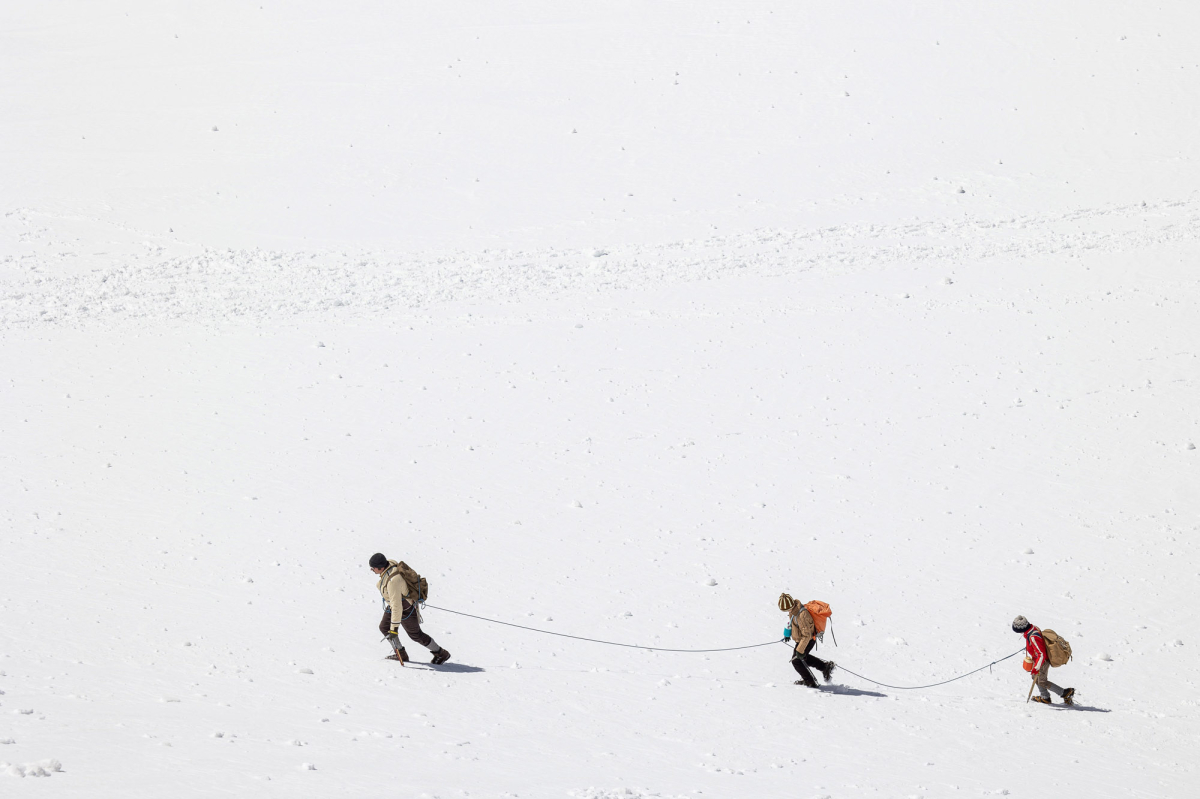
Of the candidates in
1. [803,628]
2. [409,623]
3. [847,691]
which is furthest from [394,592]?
[847,691]

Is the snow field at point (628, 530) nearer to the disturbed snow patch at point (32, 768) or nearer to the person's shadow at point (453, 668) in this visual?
the person's shadow at point (453, 668)

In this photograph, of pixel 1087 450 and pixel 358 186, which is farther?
pixel 358 186

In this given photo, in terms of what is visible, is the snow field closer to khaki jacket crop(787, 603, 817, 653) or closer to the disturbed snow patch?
the disturbed snow patch

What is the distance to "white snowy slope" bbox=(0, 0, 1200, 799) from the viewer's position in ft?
34.7

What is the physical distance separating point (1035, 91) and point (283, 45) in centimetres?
2342

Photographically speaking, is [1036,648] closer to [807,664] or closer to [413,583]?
[807,664]

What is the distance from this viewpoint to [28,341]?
71.1 feet

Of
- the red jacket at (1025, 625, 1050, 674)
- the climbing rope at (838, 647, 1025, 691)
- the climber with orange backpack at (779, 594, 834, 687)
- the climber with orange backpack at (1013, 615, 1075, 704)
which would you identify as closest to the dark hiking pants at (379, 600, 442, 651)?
the climber with orange backpack at (779, 594, 834, 687)

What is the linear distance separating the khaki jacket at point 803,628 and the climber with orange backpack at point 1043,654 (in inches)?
81.5

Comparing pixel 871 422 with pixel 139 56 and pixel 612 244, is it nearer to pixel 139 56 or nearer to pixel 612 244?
pixel 612 244

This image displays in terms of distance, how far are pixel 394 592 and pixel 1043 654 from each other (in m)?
6.66

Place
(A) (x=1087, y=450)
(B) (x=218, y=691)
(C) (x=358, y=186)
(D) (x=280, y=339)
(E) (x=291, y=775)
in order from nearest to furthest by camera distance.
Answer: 1. (E) (x=291, y=775)
2. (B) (x=218, y=691)
3. (A) (x=1087, y=450)
4. (D) (x=280, y=339)
5. (C) (x=358, y=186)

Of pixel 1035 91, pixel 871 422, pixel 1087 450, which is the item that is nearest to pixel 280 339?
pixel 871 422

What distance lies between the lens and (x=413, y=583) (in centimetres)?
1155
